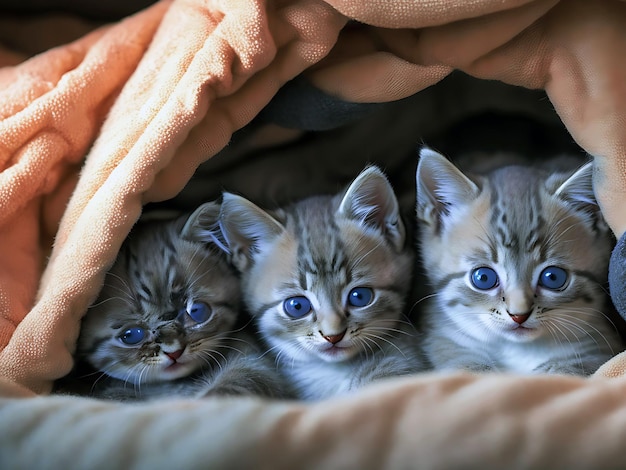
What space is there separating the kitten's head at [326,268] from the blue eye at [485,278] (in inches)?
7.9

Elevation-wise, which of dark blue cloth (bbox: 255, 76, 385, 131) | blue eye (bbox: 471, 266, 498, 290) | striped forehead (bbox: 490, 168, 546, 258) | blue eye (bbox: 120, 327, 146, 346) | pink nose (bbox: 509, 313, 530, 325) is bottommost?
blue eye (bbox: 120, 327, 146, 346)

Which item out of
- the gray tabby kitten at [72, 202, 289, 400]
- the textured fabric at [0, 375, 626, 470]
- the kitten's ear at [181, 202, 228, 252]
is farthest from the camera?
the kitten's ear at [181, 202, 228, 252]

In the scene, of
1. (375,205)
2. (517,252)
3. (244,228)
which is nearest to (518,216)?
(517,252)

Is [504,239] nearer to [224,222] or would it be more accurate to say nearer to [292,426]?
[224,222]

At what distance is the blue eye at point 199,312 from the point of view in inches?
58.0

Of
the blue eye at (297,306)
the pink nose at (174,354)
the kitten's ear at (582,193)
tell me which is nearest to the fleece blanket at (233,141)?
the kitten's ear at (582,193)

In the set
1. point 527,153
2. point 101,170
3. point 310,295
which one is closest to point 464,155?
point 527,153

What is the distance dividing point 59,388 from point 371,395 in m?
0.81

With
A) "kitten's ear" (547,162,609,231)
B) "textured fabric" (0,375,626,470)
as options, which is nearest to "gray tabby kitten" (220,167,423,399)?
"kitten's ear" (547,162,609,231)

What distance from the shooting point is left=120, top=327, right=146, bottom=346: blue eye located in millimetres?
1437

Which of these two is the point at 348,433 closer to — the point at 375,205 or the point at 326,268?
the point at 326,268

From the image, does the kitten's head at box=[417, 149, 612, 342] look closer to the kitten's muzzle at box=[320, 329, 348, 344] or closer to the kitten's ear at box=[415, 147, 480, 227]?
the kitten's ear at box=[415, 147, 480, 227]

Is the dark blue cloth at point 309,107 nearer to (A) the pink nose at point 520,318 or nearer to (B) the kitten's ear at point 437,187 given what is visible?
(B) the kitten's ear at point 437,187

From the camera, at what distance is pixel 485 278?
4.57 feet
